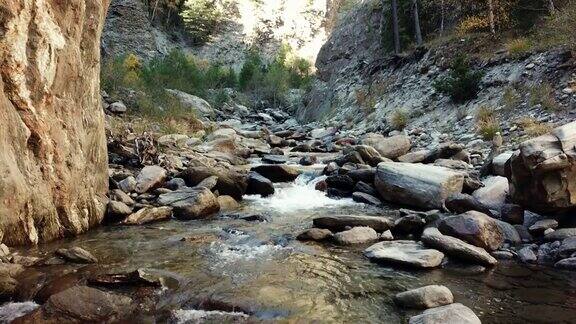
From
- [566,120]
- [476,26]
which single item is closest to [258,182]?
[566,120]

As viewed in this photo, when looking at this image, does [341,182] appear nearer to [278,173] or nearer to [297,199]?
[297,199]

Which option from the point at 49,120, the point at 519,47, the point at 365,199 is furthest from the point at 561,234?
the point at 519,47

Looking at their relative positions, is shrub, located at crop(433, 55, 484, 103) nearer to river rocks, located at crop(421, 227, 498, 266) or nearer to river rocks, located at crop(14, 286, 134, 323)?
river rocks, located at crop(421, 227, 498, 266)

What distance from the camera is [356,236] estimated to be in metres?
7.05

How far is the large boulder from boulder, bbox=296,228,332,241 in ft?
10.1

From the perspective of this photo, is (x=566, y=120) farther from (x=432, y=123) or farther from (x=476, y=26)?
(x=476, y=26)

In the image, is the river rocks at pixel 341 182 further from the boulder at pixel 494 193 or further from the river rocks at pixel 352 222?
the river rocks at pixel 352 222

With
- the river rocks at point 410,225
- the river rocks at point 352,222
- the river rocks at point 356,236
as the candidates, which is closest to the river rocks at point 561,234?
the river rocks at point 410,225

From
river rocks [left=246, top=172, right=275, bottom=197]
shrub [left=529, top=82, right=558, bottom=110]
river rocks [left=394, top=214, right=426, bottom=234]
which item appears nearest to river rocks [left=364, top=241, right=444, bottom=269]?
river rocks [left=394, top=214, right=426, bottom=234]

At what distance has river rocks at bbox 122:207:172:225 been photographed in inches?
311

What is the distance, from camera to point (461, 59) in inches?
681

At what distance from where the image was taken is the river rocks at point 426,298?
4.55 meters

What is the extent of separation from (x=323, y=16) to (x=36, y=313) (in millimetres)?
59563

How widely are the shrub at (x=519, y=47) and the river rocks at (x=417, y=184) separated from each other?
9.02 meters
